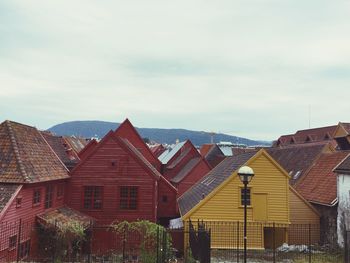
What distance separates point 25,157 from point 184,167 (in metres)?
30.2

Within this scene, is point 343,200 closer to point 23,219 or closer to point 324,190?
point 324,190

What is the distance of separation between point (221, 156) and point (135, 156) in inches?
1418

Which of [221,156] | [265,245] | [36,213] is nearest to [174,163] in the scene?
[221,156]

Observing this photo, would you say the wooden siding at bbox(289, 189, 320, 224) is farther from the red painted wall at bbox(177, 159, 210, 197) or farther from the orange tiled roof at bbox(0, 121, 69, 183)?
the red painted wall at bbox(177, 159, 210, 197)

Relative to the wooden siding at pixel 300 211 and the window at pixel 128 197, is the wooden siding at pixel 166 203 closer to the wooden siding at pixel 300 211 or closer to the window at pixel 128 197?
the window at pixel 128 197

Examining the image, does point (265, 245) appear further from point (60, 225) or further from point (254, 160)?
point (60, 225)

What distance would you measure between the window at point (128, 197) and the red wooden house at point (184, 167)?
15.6 m

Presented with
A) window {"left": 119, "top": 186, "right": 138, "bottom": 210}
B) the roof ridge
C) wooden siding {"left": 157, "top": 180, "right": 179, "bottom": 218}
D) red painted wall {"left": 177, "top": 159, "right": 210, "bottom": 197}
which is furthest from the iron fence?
red painted wall {"left": 177, "top": 159, "right": 210, "bottom": 197}

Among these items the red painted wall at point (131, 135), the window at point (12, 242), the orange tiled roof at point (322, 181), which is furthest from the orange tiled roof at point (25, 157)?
the orange tiled roof at point (322, 181)

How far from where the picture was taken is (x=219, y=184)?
29016 millimetres

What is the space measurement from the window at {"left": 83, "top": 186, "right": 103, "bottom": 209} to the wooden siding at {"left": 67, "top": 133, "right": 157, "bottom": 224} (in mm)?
301

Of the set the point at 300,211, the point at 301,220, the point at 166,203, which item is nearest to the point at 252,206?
the point at 300,211

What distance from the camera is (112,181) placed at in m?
33.2

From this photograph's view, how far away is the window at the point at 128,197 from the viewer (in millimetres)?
33344
